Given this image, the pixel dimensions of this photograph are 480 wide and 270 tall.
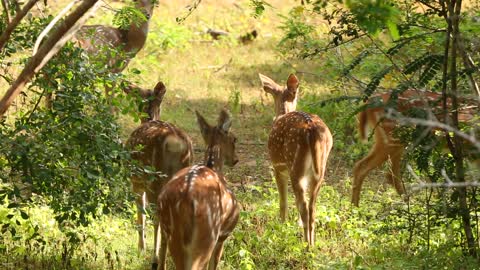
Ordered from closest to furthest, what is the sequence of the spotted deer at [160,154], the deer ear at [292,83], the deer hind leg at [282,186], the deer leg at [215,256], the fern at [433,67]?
the fern at [433,67] → the deer leg at [215,256] → the spotted deer at [160,154] → the deer hind leg at [282,186] → the deer ear at [292,83]

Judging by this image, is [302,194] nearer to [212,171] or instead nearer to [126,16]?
[212,171]

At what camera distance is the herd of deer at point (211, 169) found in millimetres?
6000

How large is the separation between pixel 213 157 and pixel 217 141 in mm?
144

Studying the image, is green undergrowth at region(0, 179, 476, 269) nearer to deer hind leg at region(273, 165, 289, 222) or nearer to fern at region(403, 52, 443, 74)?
deer hind leg at region(273, 165, 289, 222)

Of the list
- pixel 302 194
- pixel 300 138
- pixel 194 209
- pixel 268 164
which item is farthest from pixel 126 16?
pixel 268 164

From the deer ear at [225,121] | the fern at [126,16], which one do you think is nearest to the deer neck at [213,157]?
the deer ear at [225,121]

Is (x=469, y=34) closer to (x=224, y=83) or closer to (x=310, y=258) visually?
(x=310, y=258)

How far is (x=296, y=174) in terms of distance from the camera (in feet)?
27.2

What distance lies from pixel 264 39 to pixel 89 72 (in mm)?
11422

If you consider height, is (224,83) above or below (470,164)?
above

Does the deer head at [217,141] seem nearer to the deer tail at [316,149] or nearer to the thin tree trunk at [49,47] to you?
the deer tail at [316,149]

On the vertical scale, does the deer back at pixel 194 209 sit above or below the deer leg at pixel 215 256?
above

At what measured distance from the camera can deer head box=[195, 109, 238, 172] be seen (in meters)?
7.02

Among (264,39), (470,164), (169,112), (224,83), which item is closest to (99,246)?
(470,164)
